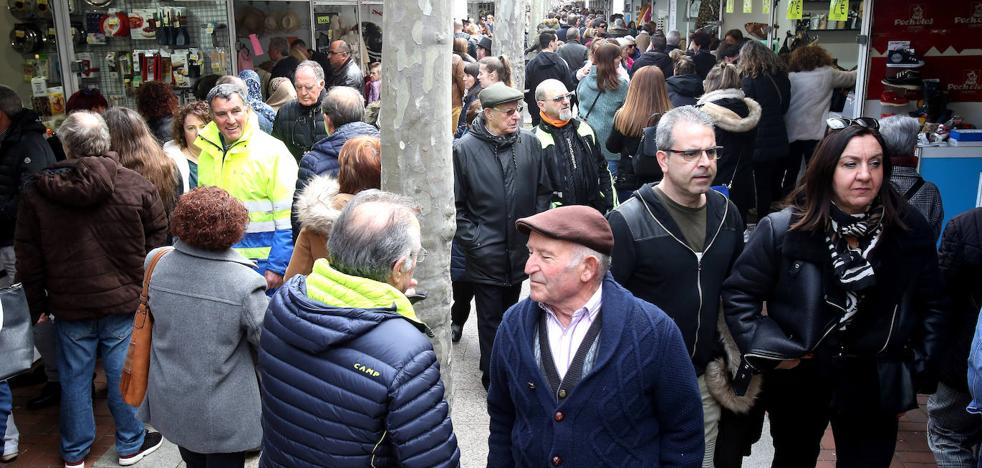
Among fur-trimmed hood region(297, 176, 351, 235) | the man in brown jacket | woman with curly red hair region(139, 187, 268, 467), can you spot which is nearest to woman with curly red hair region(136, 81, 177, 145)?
the man in brown jacket

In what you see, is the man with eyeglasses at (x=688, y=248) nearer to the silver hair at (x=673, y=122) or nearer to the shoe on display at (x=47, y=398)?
the silver hair at (x=673, y=122)

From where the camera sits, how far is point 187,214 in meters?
3.57

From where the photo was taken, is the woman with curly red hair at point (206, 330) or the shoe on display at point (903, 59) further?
the shoe on display at point (903, 59)

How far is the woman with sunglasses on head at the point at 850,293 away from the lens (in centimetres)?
338

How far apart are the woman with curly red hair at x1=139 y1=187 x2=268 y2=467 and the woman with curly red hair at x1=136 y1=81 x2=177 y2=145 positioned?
11.4 feet

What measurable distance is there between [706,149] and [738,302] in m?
0.65

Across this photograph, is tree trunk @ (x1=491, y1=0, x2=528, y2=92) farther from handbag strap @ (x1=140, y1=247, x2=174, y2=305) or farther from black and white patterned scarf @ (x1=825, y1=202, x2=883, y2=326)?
black and white patterned scarf @ (x1=825, y1=202, x2=883, y2=326)

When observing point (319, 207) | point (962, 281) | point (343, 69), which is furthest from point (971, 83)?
point (319, 207)

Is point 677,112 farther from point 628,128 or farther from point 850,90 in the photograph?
point 850,90

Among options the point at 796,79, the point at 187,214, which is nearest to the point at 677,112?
the point at 187,214

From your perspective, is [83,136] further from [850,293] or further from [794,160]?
[794,160]

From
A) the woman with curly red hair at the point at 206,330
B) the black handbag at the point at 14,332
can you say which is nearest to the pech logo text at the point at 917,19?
the woman with curly red hair at the point at 206,330

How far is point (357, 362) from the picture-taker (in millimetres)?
2512

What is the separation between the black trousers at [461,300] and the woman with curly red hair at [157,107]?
2567 mm
